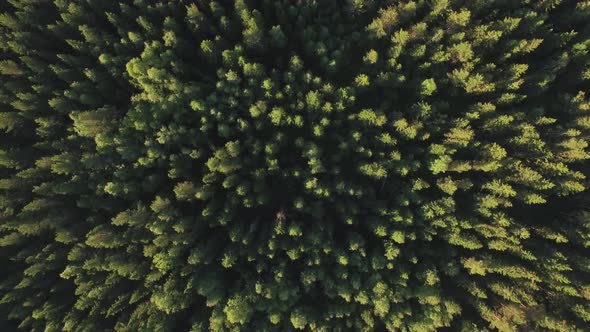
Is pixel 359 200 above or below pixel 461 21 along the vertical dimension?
below

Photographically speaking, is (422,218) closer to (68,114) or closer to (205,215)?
(205,215)

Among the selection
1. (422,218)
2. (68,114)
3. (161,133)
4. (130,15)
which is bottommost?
(422,218)

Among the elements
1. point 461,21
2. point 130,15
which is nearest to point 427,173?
point 461,21

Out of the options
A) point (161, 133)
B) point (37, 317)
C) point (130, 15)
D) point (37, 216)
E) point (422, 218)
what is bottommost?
point (422, 218)

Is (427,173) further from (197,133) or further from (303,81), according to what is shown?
(197,133)

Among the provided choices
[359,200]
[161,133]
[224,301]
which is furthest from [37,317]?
[359,200]

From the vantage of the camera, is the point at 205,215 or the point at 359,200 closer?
the point at 205,215
